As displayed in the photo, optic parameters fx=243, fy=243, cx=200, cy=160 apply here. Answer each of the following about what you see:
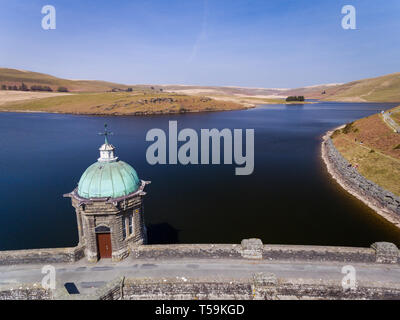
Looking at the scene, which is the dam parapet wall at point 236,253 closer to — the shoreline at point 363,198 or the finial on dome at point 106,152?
the finial on dome at point 106,152

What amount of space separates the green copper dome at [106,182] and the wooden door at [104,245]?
304 cm

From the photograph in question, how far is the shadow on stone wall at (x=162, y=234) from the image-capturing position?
97.2 feet

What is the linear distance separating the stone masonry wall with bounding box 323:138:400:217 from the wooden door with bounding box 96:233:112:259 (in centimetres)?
3706

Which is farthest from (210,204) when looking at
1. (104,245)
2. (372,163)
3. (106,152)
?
(372,163)

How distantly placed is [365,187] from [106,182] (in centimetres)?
4199

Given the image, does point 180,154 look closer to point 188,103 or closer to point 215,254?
point 215,254

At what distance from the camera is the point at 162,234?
101 ft

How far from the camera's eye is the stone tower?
16.7 meters

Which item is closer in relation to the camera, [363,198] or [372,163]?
[363,198]

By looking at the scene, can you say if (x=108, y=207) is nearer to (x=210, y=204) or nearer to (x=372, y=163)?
(x=210, y=204)

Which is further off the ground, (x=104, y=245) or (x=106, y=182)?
(x=106, y=182)

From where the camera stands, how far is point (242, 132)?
345ft
